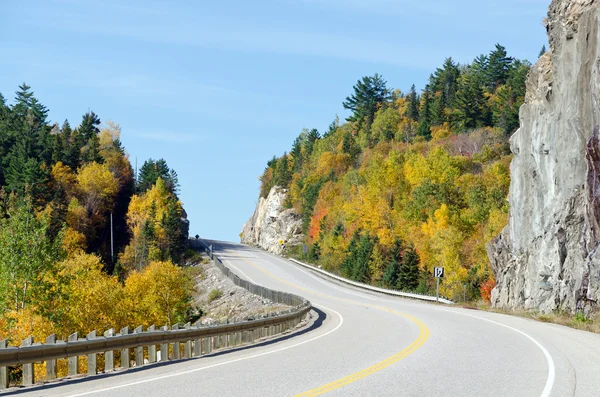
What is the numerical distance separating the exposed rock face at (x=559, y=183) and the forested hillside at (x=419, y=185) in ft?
65.6

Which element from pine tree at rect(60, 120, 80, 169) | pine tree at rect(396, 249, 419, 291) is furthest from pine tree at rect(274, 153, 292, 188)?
pine tree at rect(396, 249, 419, 291)

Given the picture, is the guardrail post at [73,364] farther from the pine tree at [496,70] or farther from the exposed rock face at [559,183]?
the pine tree at [496,70]

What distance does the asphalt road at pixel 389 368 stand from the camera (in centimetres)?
1185

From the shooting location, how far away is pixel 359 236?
338ft

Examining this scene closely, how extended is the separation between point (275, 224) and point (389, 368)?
5370 inches

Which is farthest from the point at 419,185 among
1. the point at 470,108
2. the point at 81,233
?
the point at 81,233

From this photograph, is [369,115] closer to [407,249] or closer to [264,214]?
[264,214]

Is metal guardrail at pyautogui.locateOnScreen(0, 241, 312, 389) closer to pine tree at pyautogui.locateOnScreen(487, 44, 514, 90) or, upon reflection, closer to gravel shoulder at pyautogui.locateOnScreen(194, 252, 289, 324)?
gravel shoulder at pyautogui.locateOnScreen(194, 252, 289, 324)

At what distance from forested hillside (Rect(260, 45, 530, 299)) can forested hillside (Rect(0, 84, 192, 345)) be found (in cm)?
2232

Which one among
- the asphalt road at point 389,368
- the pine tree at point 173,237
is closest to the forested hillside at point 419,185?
the pine tree at point 173,237

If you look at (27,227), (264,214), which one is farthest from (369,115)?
(27,227)

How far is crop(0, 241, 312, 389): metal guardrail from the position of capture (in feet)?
40.9

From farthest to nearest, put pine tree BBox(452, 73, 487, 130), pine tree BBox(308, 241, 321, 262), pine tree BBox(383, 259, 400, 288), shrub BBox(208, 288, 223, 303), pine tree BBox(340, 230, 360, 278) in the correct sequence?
pine tree BBox(452, 73, 487, 130) < pine tree BBox(308, 241, 321, 262) < pine tree BBox(340, 230, 360, 278) < pine tree BBox(383, 259, 400, 288) < shrub BBox(208, 288, 223, 303)

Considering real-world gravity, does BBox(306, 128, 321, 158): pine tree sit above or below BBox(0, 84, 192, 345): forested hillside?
above
